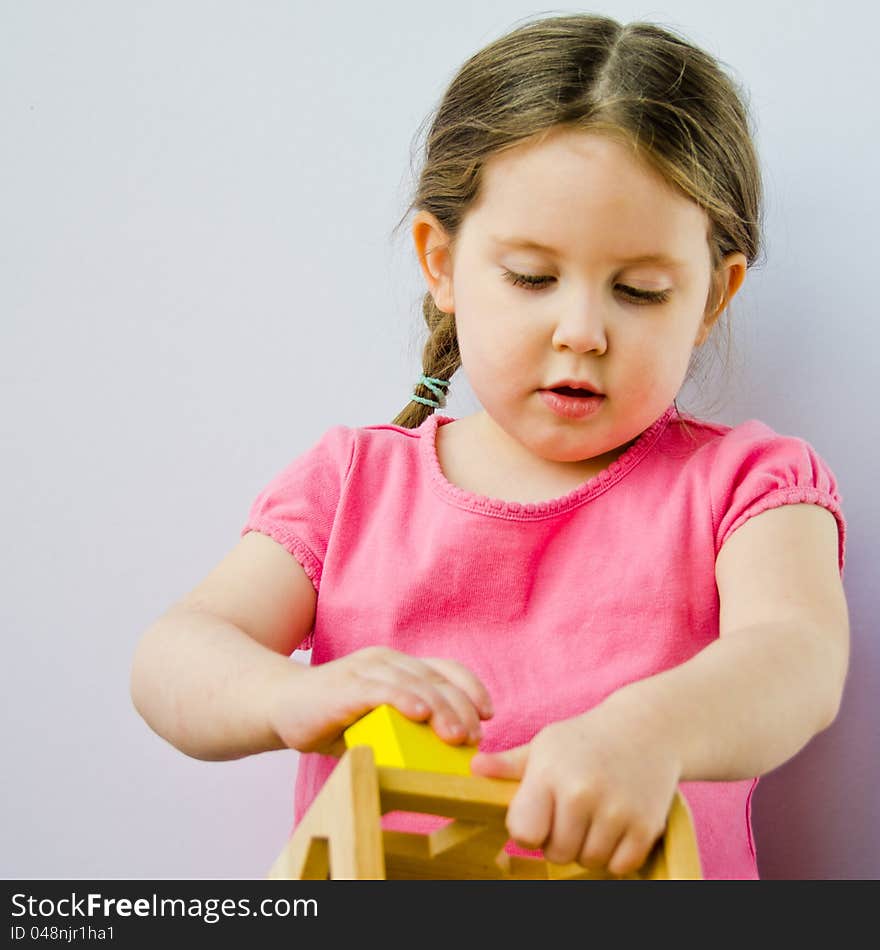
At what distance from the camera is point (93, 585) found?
1297 millimetres

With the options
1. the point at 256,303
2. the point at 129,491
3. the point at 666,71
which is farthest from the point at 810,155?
the point at 129,491

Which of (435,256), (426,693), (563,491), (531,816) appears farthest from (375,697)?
(435,256)

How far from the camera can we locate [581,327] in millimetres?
920

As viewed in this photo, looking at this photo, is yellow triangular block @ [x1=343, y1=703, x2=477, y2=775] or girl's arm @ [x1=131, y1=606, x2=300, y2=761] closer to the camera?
yellow triangular block @ [x1=343, y1=703, x2=477, y2=775]

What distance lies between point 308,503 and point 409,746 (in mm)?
434

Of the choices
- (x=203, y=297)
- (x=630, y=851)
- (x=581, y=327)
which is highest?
(x=203, y=297)

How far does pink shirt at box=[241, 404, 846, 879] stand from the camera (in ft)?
3.21

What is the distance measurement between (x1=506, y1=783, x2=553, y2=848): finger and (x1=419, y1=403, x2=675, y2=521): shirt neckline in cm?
41

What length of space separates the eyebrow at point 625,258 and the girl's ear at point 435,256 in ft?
0.39

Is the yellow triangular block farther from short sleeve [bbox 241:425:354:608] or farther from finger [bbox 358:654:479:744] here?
short sleeve [bbox 241:425:354:608]

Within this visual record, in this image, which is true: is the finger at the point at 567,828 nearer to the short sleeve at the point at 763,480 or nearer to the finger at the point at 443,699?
the finger at the point at 443,699

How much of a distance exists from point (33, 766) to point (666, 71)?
84cm

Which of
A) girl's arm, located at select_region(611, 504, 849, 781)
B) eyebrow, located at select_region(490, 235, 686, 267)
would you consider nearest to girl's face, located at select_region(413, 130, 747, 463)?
eyebrow, located at select_region(490, 235, 686, 267)

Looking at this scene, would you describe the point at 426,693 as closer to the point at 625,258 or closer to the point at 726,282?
the point at 625,258
